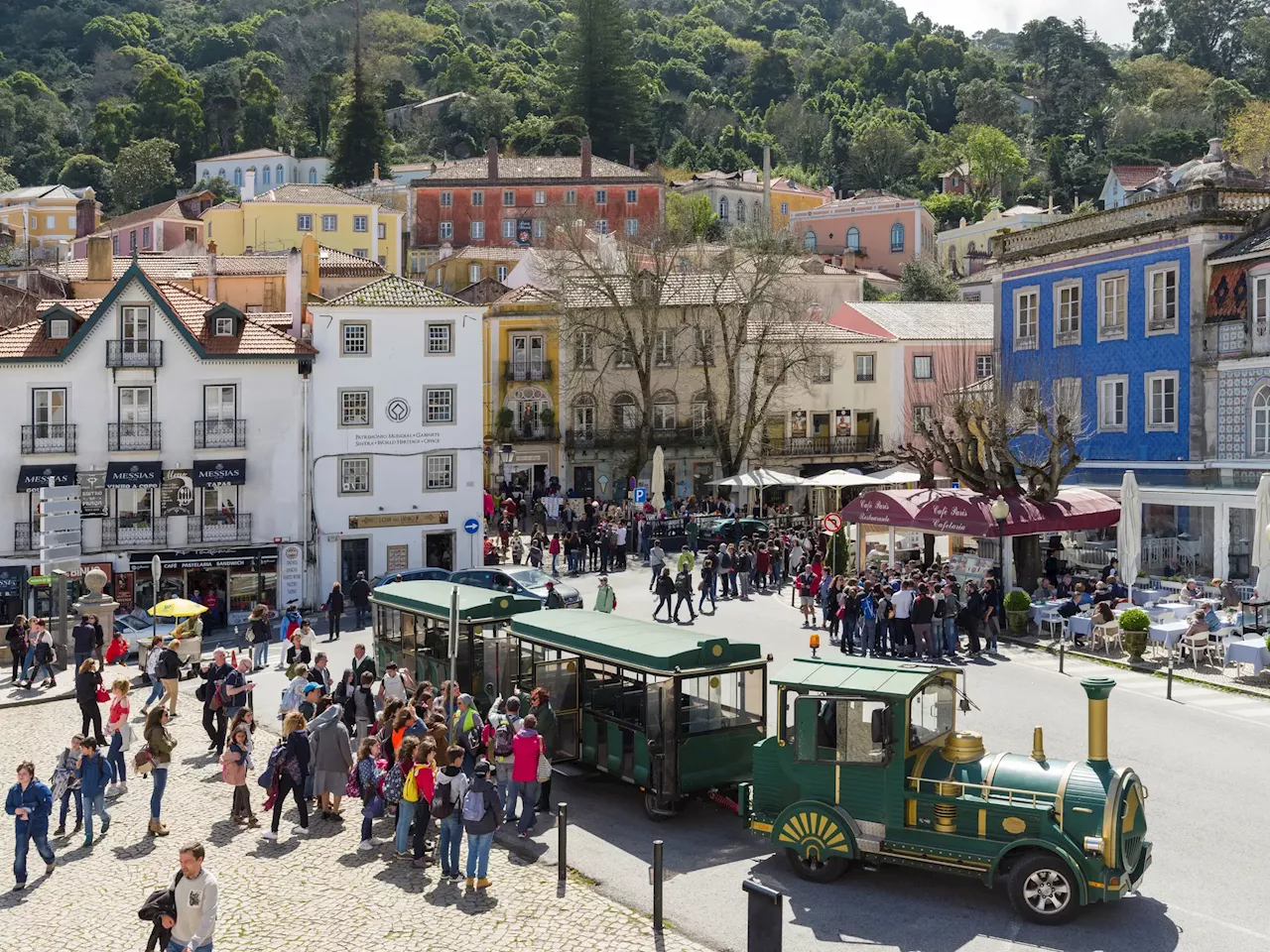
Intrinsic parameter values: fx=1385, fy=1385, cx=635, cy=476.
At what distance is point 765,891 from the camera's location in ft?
35.2

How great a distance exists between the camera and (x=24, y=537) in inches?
1460

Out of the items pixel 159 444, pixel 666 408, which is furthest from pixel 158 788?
pixel 666 408

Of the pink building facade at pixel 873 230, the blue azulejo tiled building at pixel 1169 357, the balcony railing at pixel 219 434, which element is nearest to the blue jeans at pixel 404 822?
the blue azulejo tiled building at pixel 1169 357

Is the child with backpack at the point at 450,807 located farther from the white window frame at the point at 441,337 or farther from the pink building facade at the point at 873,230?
the pink building facade at the point at 873,230

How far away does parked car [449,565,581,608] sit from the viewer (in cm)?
3194

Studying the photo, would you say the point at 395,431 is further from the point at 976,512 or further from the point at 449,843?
the point at 449,843

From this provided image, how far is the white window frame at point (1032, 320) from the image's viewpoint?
41125mm

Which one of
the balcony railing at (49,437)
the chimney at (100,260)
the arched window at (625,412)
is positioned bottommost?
the balcony railing at (49,437)

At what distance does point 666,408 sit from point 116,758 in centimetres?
3987

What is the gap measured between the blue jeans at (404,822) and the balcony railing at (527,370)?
41085mm

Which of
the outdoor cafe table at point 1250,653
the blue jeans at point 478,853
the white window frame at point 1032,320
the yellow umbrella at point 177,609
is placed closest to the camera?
the blue jeans at point 478,853

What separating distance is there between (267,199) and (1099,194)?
65612mm

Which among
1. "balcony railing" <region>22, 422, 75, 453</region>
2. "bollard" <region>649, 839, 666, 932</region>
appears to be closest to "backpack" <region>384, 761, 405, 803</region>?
"bollard" <region>649, 839, 666, 932</region>

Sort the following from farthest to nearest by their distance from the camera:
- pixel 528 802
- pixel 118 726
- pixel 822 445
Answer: pixel 822 445 < pixel 118 726 < pixel 528 802
